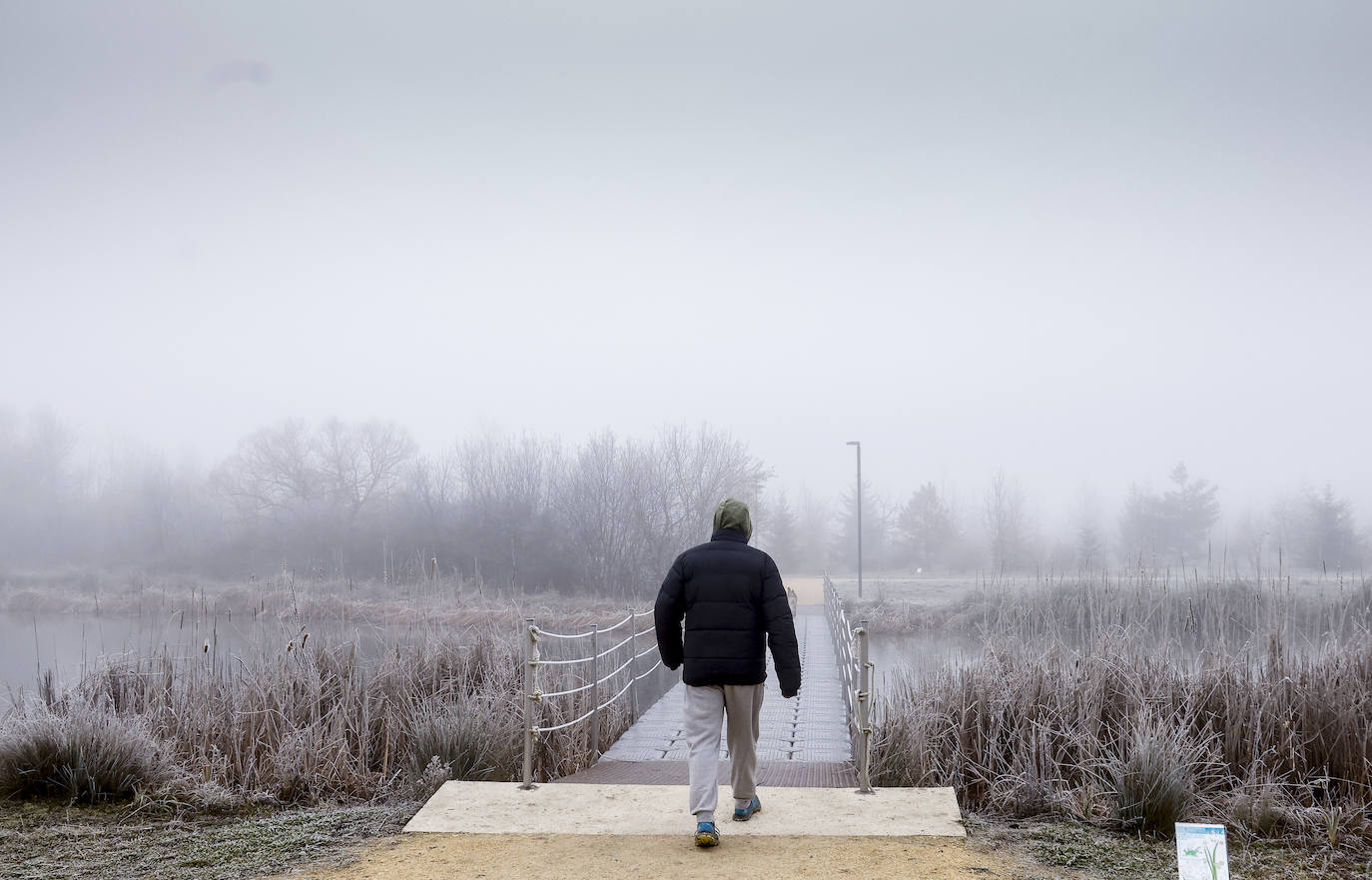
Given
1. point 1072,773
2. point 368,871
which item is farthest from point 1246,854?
point 368,871

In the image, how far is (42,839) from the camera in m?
6.61

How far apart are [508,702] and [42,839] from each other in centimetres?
359

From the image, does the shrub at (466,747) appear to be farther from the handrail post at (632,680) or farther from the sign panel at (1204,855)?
the sign panel at (1204,855)

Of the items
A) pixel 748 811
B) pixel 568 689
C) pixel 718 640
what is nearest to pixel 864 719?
pixel 748 811

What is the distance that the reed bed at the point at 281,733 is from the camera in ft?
24.9

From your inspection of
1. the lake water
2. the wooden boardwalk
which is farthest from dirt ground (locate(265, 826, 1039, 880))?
the lake water

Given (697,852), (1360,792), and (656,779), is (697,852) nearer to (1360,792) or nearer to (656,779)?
(656,779)

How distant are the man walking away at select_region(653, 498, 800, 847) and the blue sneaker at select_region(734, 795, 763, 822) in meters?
0.46

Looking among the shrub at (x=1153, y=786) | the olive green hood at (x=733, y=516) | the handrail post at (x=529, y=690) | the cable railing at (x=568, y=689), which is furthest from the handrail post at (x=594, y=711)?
the shrub at (x=1153, y=786)

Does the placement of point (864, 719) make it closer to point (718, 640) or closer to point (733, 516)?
point (718, 640)

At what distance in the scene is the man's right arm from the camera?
5.88m

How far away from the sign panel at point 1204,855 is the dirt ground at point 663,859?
171 cm

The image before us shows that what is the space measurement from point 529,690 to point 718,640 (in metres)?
1.98

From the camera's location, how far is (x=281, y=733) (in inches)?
336
